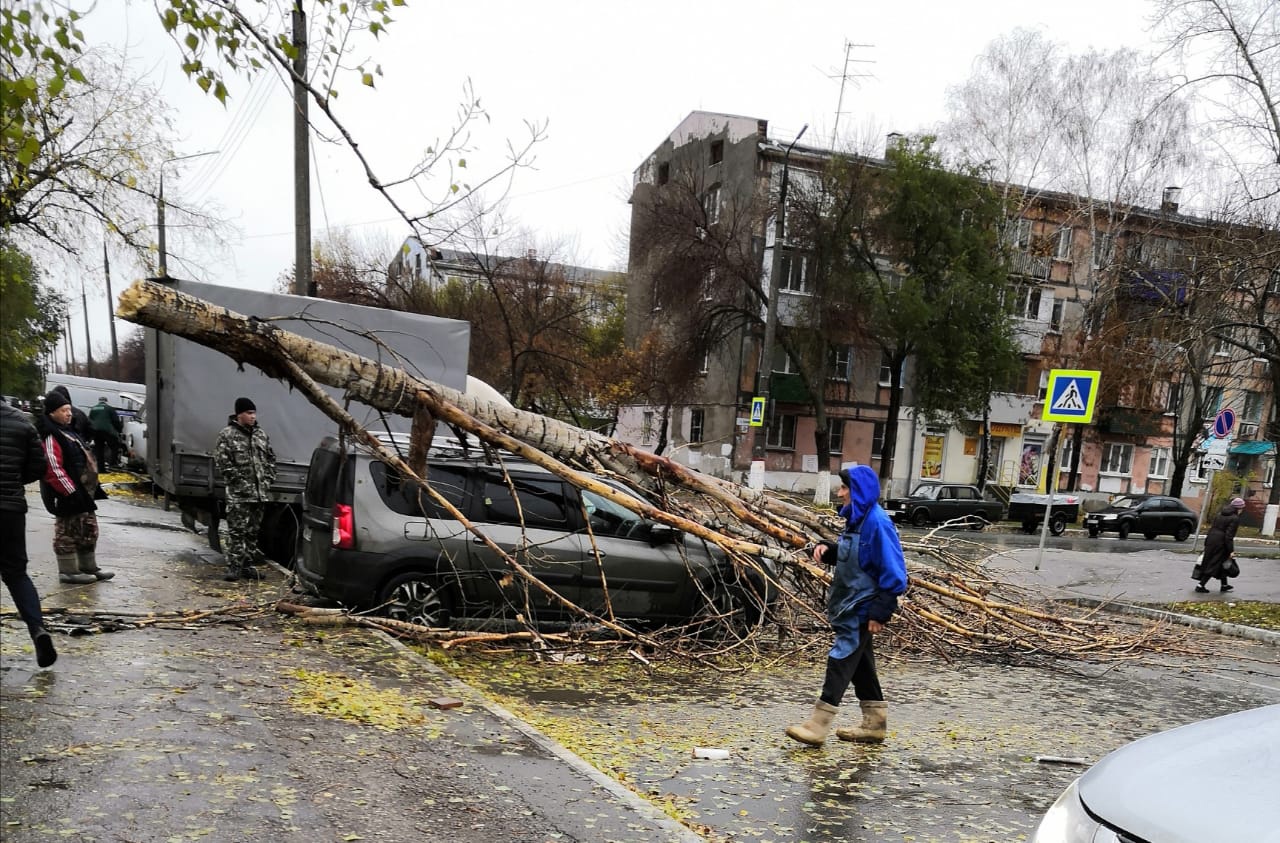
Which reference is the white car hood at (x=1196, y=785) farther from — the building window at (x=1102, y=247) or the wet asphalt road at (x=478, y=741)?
the building window at (x=1102, y=247)

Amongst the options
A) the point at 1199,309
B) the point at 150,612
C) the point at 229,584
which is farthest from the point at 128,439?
the point at 1199,309

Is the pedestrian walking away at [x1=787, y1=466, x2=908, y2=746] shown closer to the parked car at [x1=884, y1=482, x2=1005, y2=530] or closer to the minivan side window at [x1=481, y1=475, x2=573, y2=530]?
the minivan side window at [x1=481, y1=475, x2=573, y2=530]

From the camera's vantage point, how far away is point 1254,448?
143ft

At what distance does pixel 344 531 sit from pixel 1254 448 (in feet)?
166

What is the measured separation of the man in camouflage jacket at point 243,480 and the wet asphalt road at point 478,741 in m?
0.73

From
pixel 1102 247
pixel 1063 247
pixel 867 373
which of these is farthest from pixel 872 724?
pixel 1063 247

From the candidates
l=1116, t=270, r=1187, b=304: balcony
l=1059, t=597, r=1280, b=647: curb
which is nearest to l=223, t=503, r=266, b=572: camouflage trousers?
l=1059, t=597, r=1280, b=647: curb

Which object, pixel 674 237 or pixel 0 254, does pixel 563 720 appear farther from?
pixel 0 254

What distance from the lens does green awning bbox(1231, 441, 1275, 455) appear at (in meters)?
43.2

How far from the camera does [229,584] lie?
849cm

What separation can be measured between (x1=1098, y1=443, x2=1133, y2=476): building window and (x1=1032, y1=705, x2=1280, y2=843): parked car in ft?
147

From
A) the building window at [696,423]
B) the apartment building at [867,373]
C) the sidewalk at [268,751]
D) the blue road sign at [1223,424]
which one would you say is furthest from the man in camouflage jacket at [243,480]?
the building window at [696,423]

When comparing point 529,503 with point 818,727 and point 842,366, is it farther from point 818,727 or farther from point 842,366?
point 842,366

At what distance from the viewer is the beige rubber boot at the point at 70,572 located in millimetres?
7855
